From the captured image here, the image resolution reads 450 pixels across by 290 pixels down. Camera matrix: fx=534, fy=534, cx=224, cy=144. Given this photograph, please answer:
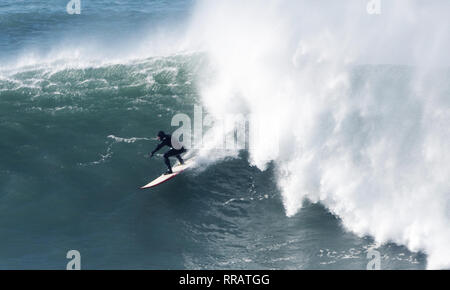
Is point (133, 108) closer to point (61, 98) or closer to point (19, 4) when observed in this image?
point (61, 98)

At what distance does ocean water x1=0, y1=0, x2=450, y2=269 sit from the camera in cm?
2172

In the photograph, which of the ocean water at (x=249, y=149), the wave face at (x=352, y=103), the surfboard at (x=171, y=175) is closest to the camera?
the ocean water at (x=249, y=149)

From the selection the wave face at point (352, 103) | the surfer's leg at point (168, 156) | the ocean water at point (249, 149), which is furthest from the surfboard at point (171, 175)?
the wave face at point (352, 103)

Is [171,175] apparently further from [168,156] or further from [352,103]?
[352,103]

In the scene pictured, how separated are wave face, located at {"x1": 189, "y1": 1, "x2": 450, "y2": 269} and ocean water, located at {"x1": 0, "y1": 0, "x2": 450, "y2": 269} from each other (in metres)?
0.08

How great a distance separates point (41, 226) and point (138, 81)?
12.3 meters

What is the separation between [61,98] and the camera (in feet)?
102

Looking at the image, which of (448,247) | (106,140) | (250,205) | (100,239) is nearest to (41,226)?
(100,239)

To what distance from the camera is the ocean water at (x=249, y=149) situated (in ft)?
71.3

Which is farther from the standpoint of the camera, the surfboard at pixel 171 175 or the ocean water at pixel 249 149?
the surfboard at pixel 171 175

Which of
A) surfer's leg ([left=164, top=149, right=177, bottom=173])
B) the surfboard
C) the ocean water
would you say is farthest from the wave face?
surfer's leg ([left=164, top=149, right=177, bottom=173])

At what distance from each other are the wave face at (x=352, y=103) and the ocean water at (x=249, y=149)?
8cm

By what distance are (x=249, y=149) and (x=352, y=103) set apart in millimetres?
5636

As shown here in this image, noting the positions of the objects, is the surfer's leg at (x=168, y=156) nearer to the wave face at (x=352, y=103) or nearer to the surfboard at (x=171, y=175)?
the surfboard at (x=171, y=175)
